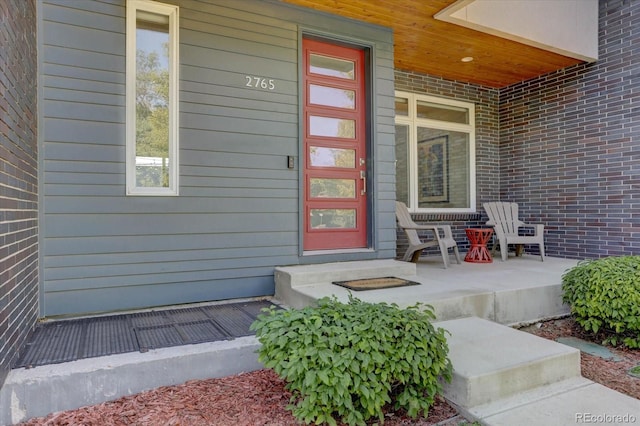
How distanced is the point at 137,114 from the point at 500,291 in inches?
132

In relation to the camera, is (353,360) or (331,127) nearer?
(353,360)

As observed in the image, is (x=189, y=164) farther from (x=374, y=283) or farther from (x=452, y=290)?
(x=452, y=290)

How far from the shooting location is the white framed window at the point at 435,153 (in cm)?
577

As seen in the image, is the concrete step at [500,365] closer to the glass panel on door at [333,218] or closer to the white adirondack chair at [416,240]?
the glass panel on door at [333,218]

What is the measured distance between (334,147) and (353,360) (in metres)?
2.84

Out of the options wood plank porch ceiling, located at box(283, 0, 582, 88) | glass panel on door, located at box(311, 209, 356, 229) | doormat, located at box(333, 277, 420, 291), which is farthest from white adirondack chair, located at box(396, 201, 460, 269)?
wood plank porch ceiling, located at box(283, 0, 582, 88)

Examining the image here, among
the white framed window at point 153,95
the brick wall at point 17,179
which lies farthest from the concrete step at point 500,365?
the white framed window at point 153,95

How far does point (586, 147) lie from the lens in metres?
5.38

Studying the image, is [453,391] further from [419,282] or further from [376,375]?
[419,282]

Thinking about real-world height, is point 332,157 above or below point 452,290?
above

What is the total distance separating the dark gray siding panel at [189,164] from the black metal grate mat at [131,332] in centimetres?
25

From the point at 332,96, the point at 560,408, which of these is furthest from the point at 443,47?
the point at 560,408

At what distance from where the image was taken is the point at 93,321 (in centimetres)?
287

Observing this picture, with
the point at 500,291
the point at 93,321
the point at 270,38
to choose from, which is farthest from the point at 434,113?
the point at 93,321
